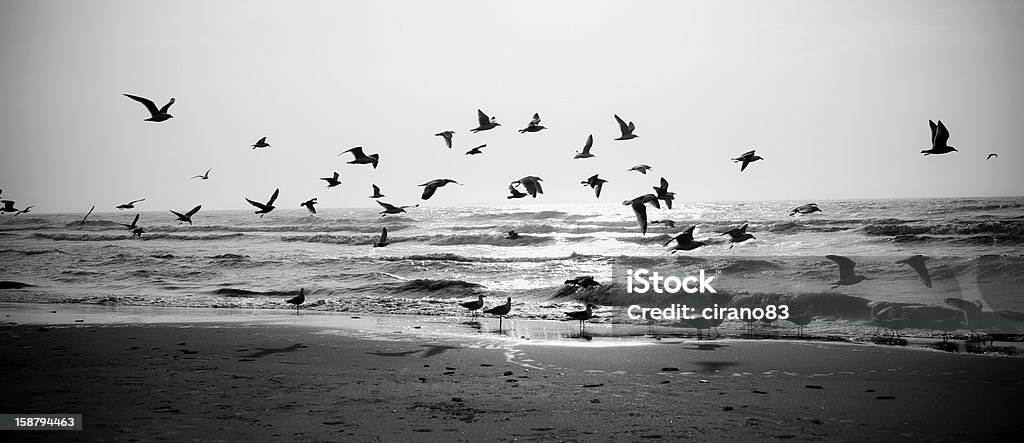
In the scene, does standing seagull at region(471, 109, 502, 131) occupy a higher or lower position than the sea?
higher

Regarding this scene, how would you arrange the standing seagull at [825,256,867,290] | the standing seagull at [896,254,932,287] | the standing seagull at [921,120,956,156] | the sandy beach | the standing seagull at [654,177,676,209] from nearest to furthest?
the sandy beach, the standing seagull at [921,120,956,156], the standing seagull at [654,177,676,209], the standing seagull at [825,256,867,290], the standing seagull at [896,254,932,287]

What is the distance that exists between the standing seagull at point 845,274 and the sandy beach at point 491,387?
8.67 m

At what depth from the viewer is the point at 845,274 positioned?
21422mm

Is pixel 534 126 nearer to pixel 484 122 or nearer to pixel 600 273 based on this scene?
pixel 484 122

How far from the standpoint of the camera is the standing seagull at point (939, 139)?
13211 mm

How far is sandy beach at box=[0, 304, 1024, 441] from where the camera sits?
21.7ft

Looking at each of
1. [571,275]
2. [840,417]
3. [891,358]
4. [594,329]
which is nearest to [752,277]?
[571,275]

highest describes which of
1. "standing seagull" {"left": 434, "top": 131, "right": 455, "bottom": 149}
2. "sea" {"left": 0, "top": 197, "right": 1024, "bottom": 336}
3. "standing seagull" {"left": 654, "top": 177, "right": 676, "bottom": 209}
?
"standing seagull" {"left": 434, "top": 131, "right": 455, "bottom": 149}

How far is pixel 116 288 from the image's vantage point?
24.4 metres

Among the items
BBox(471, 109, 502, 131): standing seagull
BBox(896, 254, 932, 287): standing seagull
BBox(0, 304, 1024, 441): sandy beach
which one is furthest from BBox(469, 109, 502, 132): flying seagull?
BBox(896, 254, 932, 287): standing seagull

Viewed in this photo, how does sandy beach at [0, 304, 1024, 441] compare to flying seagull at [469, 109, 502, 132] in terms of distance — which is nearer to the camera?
sandy beach at [0, 304, 1024, 441]

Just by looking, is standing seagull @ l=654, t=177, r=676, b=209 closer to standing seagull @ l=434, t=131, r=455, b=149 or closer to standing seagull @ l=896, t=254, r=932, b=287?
standing seagull @ l=434, t=131, r=455, b=149

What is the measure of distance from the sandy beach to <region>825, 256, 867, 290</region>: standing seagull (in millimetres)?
8671

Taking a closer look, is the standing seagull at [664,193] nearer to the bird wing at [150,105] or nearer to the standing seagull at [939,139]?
the standing seagull at [939,139]
